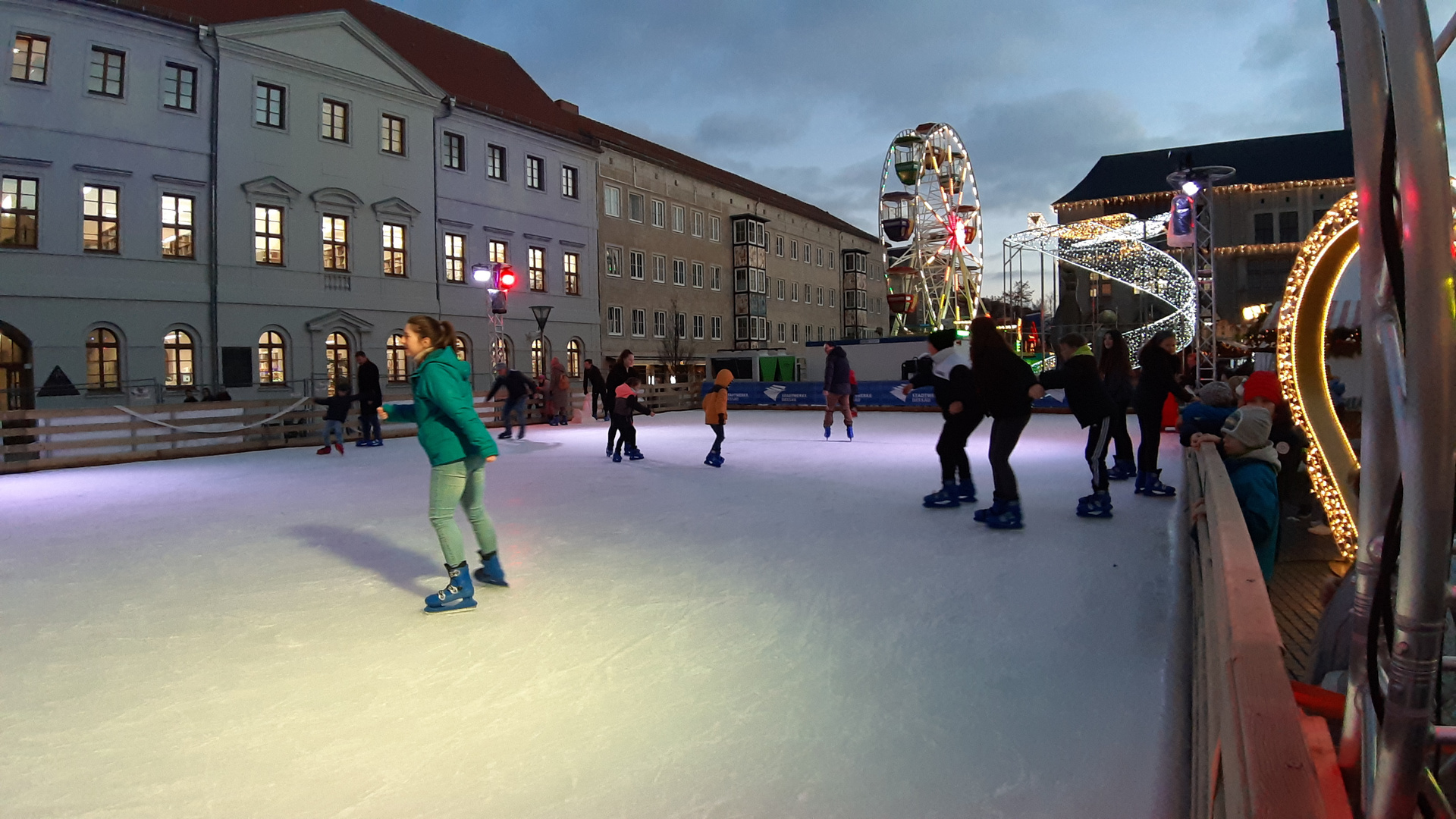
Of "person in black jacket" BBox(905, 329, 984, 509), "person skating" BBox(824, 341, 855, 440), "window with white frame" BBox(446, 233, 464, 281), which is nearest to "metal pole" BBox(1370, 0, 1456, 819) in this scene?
"person in black jacket" BBox(905, 329, 984, 509)

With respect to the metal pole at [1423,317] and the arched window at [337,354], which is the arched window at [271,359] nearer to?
the arched window at [337,354]

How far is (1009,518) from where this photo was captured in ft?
21.2

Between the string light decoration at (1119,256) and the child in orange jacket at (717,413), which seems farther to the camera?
the string light decoration at (1119,256)

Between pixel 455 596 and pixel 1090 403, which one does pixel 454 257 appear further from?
pixel 455 596

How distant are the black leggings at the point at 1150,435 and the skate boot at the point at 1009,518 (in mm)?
2297

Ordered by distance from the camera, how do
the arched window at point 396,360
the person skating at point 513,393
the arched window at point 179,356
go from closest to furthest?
the person skating at point 513,393 < the arched window at point 179,356 < the arched window at point 396,360

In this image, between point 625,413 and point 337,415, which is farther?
point 337,415

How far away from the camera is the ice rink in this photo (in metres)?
2.64

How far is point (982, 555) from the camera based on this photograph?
5.59m

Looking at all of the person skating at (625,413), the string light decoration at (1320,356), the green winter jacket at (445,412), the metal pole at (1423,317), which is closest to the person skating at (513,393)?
the person skating at (625,413)

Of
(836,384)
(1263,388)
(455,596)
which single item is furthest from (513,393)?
(1263,388)

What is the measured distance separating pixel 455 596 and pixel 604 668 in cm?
138

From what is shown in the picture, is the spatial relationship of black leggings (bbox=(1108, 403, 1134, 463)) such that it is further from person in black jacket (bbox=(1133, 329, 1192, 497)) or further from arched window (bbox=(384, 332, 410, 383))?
arched window (bbox=(384, 332, 410, 383))

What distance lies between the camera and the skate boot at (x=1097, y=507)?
6.89 meters
